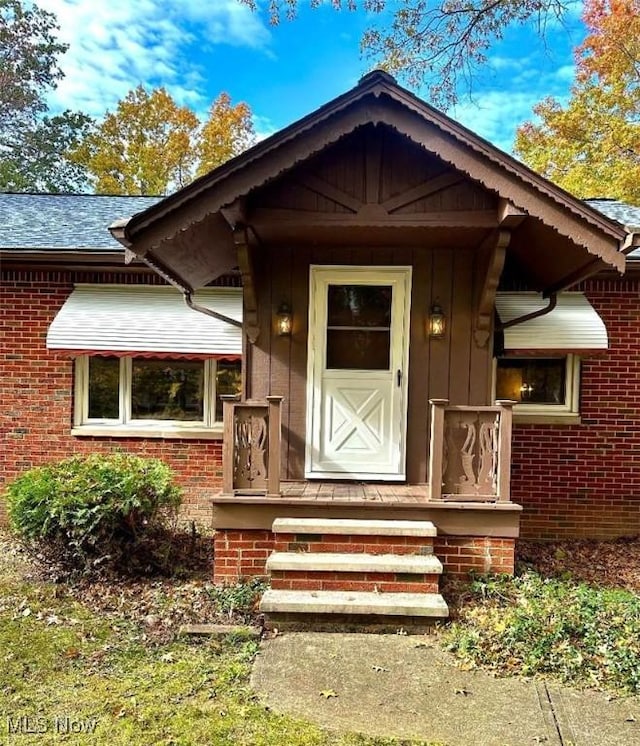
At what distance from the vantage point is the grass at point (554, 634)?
324 centimetres

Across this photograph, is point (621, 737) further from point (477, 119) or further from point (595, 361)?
point (477, 119)

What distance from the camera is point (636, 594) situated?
4.41 meters

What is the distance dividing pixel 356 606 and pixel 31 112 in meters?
25.8

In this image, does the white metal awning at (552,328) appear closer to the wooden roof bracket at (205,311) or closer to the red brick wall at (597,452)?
the red brick wall at (597,452)

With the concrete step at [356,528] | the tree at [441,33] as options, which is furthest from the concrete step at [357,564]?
the tree at [441,33]

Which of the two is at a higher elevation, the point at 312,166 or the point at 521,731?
the point at 312,166

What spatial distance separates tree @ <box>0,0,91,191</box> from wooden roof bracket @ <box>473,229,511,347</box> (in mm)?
22110

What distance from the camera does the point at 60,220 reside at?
7.66 metres

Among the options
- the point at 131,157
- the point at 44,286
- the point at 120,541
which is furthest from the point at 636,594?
the point at 131,157

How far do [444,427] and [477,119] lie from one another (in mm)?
5490

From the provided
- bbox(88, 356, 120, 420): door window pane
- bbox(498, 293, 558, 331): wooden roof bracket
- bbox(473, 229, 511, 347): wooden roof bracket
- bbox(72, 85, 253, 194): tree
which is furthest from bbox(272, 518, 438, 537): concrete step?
bbox(72, 85, 253, 194): tree

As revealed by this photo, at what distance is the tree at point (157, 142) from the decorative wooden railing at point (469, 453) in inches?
675

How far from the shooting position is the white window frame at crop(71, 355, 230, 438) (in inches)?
257

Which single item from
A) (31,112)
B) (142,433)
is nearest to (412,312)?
(142,433)
